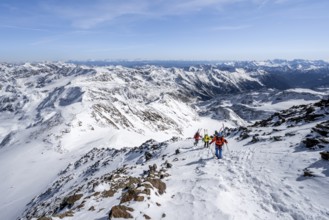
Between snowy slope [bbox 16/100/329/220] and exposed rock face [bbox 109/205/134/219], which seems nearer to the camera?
exposed rock face [bbox 109/205/134/219]

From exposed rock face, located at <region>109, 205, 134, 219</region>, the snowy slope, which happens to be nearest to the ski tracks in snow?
the snowy slope

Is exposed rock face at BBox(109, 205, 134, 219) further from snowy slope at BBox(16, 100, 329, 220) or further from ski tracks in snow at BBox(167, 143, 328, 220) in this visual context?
ski tracks in snow at BBox(167, 143, 328, 220)

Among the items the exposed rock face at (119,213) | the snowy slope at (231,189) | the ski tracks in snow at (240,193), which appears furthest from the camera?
the snowy slope at (231,189)

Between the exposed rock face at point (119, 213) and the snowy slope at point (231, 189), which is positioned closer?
the exposed rock face at point (119, 213)

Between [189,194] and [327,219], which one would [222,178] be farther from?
[327,219]

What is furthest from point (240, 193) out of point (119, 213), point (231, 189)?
point (119, 213)

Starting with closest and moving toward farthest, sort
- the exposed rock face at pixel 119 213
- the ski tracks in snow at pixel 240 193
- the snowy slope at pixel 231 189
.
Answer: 1. the ski tracks in snow at pixel 240 193
2. the exposed rock face at pixel 119 213
3. the snowy slope at pixel 231 189

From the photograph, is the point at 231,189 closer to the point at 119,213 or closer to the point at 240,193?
the point at 240,193

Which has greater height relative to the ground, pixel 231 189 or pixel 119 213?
pixel 119 213

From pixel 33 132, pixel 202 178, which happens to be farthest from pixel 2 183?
pixel 202 178

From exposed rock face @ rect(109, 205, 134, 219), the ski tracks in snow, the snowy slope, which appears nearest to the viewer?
the ski tracks in snow

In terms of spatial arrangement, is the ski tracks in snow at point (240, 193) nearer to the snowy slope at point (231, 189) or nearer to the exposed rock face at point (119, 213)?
the snowy slope at point (231, 189)

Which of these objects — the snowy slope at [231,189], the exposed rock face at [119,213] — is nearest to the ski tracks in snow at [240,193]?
the snowy slope at [231,189]

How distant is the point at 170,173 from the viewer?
22688 mm
